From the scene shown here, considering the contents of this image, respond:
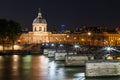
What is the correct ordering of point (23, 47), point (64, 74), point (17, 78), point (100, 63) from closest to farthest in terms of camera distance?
point (100, 63) → point (17, 78) → point (64, 74) → point (23, 47)

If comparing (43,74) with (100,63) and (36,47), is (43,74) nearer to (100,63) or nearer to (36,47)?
(100,63)

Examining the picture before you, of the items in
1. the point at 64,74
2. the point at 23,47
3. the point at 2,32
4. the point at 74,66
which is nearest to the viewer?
the point at 64,74

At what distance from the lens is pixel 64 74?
6494 cm

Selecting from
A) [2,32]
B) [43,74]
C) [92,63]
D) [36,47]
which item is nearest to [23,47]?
[36,47]

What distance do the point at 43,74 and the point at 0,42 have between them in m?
91.5

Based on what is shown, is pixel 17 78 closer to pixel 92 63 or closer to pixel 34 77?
pixel 34 77

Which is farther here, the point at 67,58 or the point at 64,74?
the point at 67,58

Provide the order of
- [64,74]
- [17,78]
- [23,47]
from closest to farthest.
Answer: [17,78]
[64,74]
[23,47]

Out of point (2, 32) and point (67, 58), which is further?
point (2, 32)

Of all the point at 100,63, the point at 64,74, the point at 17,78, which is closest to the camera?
Result: the point at 100,63

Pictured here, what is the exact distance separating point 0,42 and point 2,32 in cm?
921

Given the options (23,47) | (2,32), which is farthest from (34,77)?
(23,47)

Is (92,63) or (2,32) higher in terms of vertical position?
(2,32)

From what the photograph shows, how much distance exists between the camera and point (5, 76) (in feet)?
203
